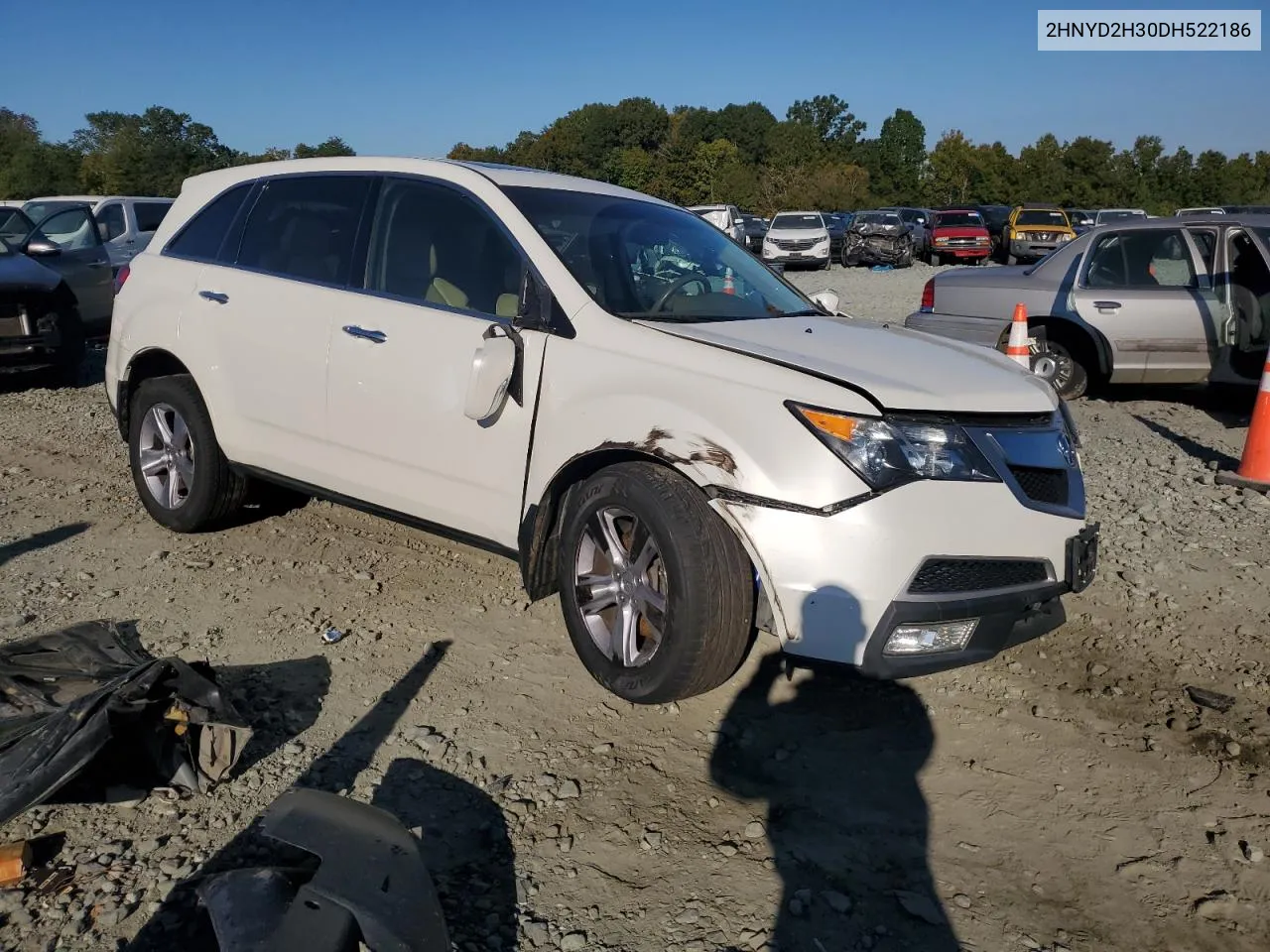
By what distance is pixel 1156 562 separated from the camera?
16.7 feet

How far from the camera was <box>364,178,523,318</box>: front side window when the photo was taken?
4.01 meters

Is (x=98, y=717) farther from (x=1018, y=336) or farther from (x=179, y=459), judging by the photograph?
(x=1018, y=336)

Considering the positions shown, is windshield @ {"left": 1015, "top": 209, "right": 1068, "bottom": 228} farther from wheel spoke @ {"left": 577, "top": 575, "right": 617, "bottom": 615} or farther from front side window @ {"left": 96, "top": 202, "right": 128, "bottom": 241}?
wheel spoke @ {"left": 577, "top": 575, "right": 617, "bottom": 615}

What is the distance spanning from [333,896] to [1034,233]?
2875 cm

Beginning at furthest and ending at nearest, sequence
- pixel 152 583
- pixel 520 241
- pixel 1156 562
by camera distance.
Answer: pixel 1156 562 → pixel 152 583 → pixel 520 241

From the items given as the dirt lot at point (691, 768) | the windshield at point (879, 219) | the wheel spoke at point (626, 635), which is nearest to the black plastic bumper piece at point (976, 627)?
the dirt lot at point (691, 768)

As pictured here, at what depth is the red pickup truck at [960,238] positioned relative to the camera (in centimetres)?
2897

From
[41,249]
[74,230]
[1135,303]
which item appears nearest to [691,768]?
[1135,303]

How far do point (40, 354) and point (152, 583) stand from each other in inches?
232

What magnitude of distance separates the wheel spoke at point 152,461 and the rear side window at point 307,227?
109 cm

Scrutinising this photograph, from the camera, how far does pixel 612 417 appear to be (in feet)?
11.5

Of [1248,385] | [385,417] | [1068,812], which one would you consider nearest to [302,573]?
[385,417]

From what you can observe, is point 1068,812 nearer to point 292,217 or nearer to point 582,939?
point 582,939

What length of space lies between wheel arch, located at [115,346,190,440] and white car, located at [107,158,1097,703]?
0.02 metres
